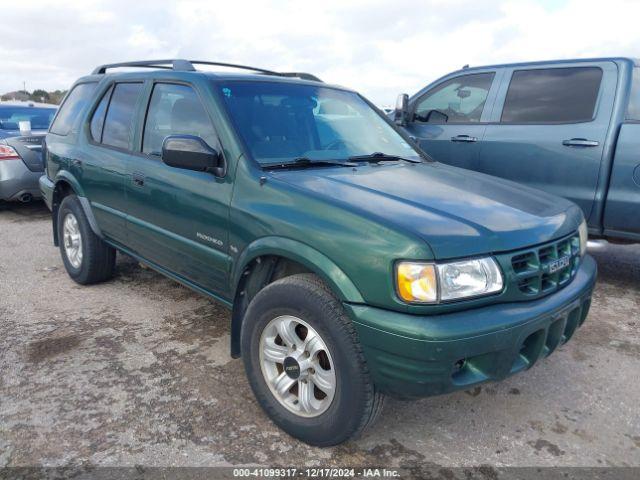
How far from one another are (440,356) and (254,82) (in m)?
2.06

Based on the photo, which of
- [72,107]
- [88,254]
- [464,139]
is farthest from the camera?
[464,139]

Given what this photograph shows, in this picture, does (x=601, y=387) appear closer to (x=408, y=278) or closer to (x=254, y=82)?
(x=408, y=278)

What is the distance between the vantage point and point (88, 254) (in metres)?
4.39

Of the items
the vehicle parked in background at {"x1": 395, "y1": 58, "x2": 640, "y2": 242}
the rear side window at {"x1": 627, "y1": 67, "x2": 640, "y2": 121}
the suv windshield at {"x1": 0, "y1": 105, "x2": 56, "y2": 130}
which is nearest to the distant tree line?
the suv windshield at {"x1": 0, "y1": 105, "x2": 56, "y2": 130}

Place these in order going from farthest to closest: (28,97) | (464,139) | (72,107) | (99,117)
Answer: (28,97) → (464,139) → (72,107) → (99,117)

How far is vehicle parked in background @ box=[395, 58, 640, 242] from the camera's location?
14.5 ft

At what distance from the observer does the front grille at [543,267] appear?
2.27 metres

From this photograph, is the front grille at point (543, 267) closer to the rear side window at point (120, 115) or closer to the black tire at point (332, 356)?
the black tire at point (332, 356)

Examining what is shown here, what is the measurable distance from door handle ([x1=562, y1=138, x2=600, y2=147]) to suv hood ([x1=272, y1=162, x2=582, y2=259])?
6.03 feet

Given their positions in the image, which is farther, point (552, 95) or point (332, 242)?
point (552, 95)

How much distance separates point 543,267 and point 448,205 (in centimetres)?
50

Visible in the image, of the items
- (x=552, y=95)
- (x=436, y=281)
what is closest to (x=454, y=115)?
(x=552, y=95)

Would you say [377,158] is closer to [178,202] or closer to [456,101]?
[178,202]

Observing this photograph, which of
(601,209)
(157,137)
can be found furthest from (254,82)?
(601,209)
